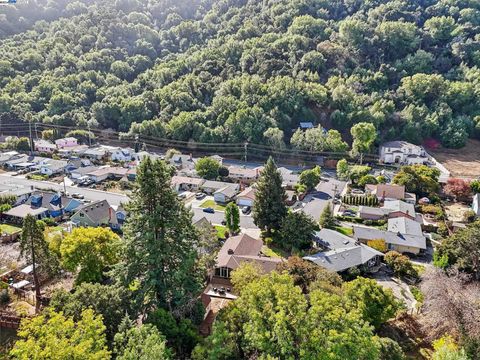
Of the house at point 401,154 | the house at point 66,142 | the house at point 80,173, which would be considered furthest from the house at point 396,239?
the house at point 66,142

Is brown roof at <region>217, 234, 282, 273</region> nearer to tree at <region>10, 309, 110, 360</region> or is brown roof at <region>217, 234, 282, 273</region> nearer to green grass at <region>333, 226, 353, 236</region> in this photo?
green grass at <region>333, 226, 353, 236</region>


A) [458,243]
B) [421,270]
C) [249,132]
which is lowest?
[421,270]

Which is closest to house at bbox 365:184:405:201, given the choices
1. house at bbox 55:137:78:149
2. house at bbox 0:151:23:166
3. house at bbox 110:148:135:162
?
house at bbox 110:148:135:162

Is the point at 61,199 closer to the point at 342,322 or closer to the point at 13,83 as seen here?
the point at 342,322

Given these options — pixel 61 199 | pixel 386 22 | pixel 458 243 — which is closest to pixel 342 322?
pixel 458 243

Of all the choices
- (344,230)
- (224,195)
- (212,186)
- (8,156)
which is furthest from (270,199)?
(8,156)

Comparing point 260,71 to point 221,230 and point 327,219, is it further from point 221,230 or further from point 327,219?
point 221,230
